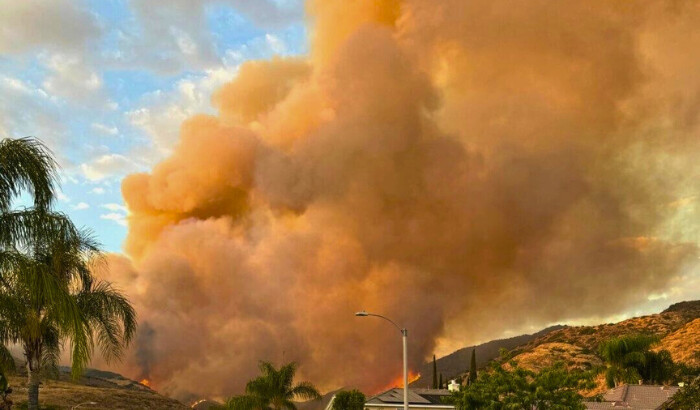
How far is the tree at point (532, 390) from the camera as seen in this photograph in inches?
1329

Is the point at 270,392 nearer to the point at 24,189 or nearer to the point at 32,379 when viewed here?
the point at 32,379

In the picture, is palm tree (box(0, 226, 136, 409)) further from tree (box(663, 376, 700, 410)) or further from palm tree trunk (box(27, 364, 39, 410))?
tree (box(663, 376, 700, 410))

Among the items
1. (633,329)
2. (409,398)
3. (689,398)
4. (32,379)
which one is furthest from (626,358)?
(633,329)

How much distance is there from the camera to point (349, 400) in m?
65.9

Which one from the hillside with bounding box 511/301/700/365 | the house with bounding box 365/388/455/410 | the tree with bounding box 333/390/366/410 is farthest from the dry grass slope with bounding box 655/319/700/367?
the tree with bounding box 333/390/366/410

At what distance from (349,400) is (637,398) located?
2673cm

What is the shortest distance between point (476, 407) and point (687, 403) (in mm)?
14374

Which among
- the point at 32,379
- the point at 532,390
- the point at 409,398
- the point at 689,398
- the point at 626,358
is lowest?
the point at 409,398

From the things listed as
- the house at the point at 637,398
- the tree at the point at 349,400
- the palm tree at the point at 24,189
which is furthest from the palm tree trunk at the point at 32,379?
the tree at the point at 349,400

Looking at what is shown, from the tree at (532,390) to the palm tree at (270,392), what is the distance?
2150cm

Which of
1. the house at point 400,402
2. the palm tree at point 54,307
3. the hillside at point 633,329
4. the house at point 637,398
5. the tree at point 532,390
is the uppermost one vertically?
the hillside at point 633,329

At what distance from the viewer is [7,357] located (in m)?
19.7

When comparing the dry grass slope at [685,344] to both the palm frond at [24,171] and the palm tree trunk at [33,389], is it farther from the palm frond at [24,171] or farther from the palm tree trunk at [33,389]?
the palm frond at [24,171]

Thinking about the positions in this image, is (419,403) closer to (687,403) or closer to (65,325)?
(687,403)
